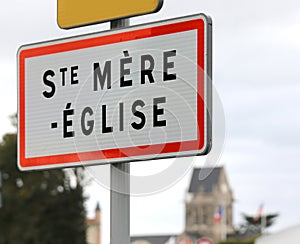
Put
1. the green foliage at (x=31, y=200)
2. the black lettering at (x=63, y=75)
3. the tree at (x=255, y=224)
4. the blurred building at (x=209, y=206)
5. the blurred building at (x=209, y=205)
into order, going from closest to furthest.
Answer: the black lettering at (x=63, y=75), the green foliage at (x=31, y=200), the tree at (x=255, y=224), the blurred building at (x=209, y=206), the blurred building at (x=209, y=205)

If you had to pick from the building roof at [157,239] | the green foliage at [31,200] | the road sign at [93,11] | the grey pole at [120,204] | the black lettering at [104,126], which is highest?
the road sign at [93,11]

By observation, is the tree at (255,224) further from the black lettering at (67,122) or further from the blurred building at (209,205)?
the black lettering at (67,122)

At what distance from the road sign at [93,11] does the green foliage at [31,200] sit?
59.5 meters

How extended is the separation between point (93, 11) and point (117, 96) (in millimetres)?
364

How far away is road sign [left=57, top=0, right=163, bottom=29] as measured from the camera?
4.36 m

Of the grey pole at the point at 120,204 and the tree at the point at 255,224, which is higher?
the grey pole at the point at 120,204

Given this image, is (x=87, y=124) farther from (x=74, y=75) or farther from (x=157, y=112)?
(x=157, y=112)

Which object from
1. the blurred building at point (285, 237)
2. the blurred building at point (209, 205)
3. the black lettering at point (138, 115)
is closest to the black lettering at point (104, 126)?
the black lettering at point (138, 115)

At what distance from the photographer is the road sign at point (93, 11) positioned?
4.36 m

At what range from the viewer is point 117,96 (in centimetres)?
443

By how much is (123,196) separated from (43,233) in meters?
62.3

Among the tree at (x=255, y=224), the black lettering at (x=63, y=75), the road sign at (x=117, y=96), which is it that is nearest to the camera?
the road sign at (x=117, y=96)

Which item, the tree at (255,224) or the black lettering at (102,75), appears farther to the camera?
the tree at (255,224)

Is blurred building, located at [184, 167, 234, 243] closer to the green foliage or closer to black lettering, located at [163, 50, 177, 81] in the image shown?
the green foliage
